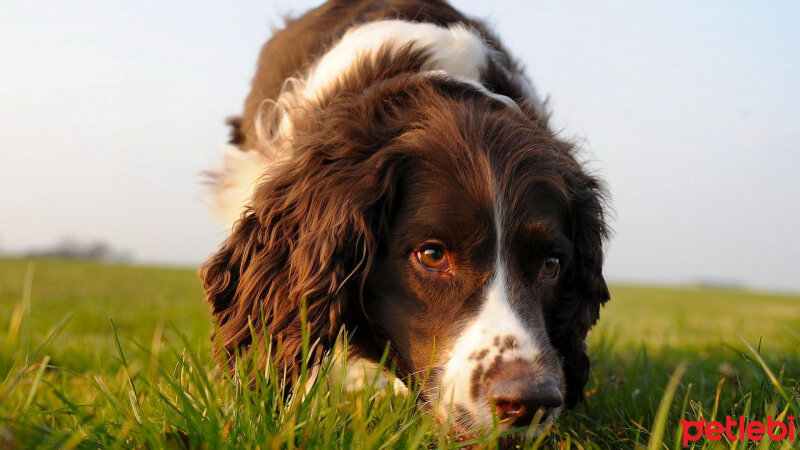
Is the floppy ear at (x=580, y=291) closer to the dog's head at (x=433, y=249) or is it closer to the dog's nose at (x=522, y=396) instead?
the dog's head at (x=433, y=249)

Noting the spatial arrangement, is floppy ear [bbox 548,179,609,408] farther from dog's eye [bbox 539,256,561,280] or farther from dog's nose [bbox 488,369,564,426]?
dog's nose [bbox 488,369,564,426]

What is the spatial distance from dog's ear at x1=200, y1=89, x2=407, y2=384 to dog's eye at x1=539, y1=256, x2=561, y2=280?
2.29 feet

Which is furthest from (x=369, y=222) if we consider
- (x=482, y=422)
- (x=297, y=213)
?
(x=482, y=422)

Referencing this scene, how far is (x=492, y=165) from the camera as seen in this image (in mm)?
3131

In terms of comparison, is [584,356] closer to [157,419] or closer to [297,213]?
[297,213]

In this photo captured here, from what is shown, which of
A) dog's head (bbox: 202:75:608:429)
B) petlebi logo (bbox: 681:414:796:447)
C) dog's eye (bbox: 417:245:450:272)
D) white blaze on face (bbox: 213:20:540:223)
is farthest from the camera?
white blaze on face (bbox: 213:20:540:223)

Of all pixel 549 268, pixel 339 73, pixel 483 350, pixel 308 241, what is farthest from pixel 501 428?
pixel 339 73

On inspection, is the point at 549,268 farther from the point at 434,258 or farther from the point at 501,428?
the point at 501,428

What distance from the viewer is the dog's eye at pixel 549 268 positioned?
3.19m

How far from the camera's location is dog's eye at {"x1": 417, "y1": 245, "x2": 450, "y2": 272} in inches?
117

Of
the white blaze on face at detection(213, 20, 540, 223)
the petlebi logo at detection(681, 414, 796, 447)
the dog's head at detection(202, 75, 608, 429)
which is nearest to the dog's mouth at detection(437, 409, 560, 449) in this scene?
the dog's head at detection(202, 75, 608, 429)

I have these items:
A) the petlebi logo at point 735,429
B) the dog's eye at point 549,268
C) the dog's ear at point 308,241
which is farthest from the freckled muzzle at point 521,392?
the dog's ear at point 308,241

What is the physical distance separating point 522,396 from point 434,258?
2.36ft

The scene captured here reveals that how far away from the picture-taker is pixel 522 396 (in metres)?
2.48
